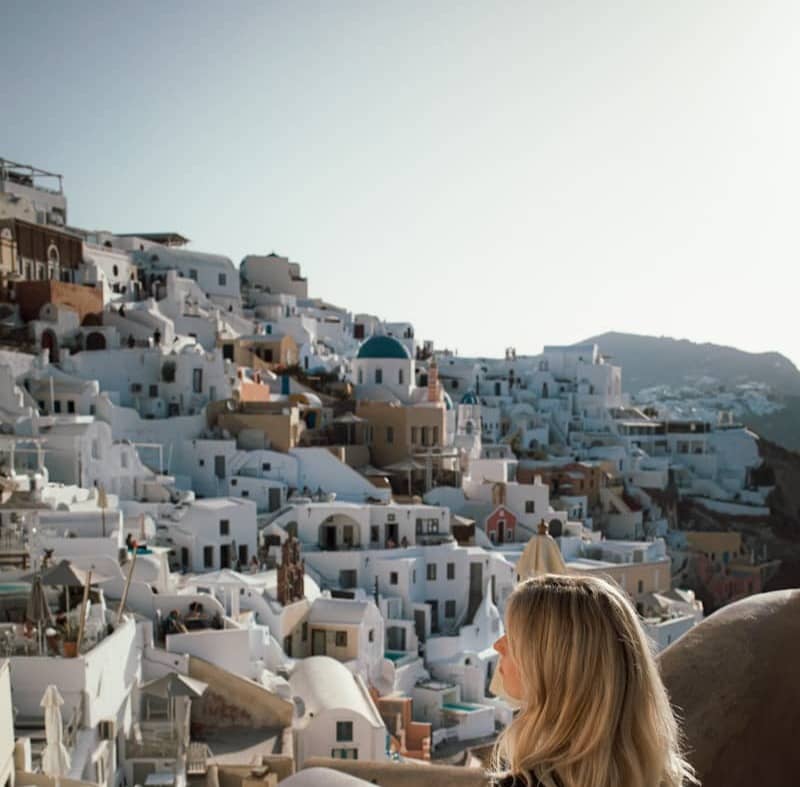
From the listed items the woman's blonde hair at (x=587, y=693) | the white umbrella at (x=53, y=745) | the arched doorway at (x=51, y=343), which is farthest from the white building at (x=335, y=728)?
the arched doorway at (x=51, y=343)

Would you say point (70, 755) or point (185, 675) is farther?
point (185, 675)

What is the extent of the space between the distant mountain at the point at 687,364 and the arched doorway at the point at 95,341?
93.1 meters

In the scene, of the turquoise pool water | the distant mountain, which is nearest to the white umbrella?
the turquoise pool water

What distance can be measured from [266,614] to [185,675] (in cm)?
451

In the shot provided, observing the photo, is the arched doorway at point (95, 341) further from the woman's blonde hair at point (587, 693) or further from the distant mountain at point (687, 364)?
the distant mountain at point (687, 364)

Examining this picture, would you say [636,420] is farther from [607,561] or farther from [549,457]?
[607,561]

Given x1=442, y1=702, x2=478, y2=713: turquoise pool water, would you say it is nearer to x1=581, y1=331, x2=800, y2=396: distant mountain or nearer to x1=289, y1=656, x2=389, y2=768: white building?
x1=289, y1=656, x2=389, y2=768: white building

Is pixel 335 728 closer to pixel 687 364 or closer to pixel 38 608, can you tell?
pixel 38 608

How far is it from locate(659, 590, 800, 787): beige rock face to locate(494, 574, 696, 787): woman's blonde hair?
209 centimetres

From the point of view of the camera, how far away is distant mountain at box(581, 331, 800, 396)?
119 metres

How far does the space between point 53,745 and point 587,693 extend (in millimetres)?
8505

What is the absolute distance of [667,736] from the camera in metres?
1.80

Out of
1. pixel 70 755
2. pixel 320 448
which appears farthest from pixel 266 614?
pixel 320 448

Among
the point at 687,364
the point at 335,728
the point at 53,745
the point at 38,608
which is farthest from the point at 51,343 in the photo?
the point at 687,364
